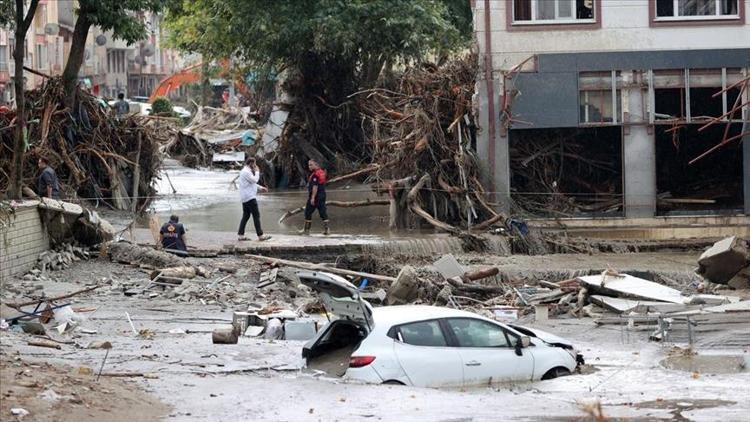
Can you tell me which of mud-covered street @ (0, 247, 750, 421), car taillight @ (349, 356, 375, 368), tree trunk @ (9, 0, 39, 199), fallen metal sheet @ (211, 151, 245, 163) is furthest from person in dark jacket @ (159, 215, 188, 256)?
fallen metal sheet @ (211, 151, 245, 163)

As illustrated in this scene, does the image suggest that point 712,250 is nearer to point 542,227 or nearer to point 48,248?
point 542,227

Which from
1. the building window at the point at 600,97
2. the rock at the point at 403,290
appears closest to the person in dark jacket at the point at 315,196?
the rock at the point at 403,290

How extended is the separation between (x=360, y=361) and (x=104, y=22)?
19375 mm

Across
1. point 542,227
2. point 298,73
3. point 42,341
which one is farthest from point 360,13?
point 42,341

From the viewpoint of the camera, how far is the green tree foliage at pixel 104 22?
3131cm

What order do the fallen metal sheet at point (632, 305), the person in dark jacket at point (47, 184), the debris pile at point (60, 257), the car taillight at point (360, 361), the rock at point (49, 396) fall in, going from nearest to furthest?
the rock at point (49, 396)
the car taillight at point (360, 361)
the fallen metal sheet at point (632, 305)
the debris pile at point (60, 257)
the person in dark jacket at point (47, 184)

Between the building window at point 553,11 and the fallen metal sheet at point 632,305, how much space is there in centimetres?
1090

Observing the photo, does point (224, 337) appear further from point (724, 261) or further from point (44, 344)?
point (724, 261)

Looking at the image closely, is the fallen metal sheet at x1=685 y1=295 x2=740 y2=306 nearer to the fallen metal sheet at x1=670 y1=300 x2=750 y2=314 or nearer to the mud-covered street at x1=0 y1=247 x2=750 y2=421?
the fallen metal sheet at x1=670 y1=300 x2=750 y2=314

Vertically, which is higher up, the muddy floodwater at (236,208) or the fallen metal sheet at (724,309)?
the muddy floodwater at (236,208)

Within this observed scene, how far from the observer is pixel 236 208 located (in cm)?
3634

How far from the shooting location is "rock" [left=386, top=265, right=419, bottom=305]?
74.2ft

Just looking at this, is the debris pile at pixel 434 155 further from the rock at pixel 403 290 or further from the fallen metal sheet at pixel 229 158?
the fallen metal sheet at pixel 229 158

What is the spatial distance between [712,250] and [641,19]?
9.42m
